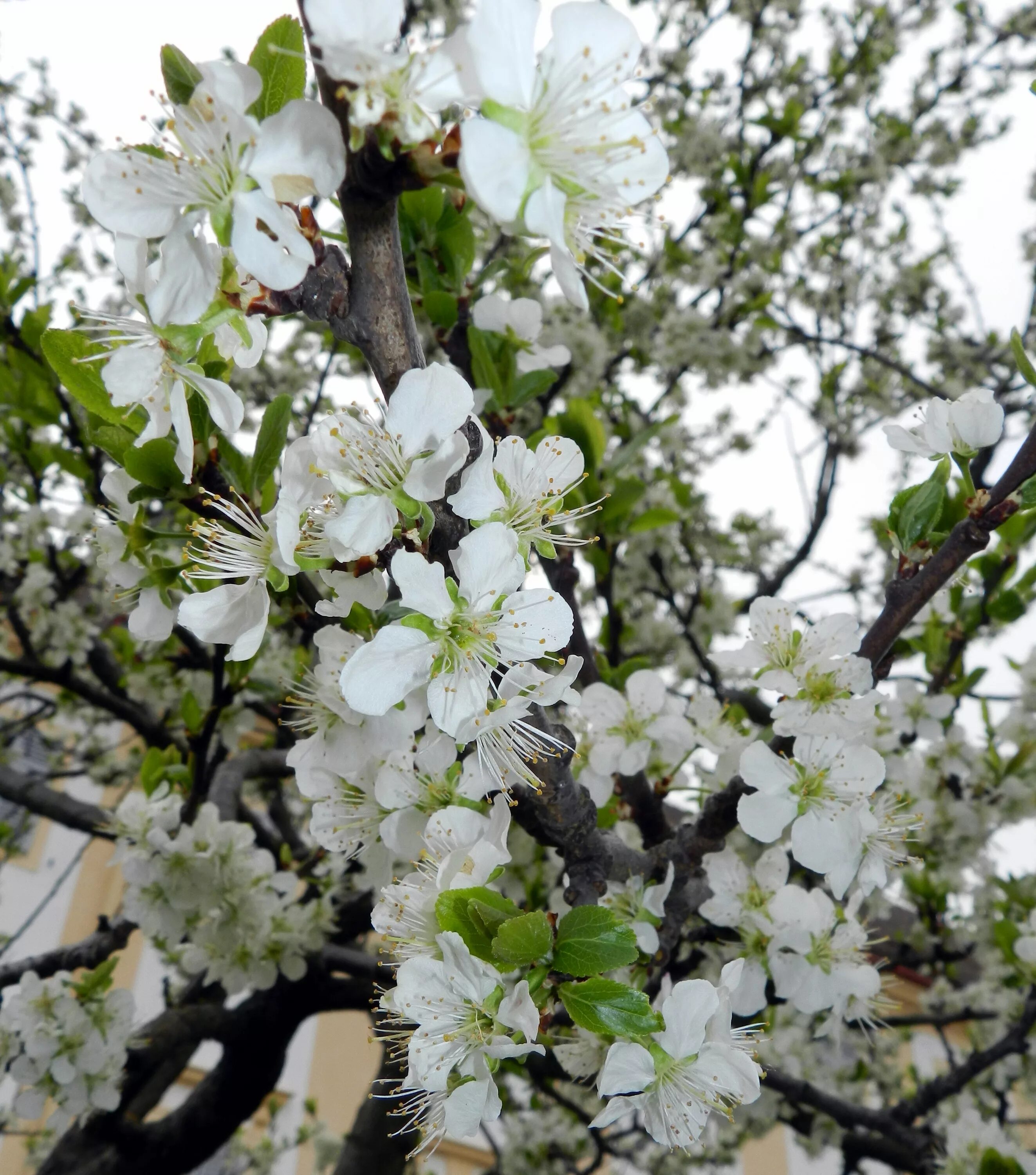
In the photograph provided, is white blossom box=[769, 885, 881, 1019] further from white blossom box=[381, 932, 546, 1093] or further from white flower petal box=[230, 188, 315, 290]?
white flower petal box=[230, 188, 315, 290]

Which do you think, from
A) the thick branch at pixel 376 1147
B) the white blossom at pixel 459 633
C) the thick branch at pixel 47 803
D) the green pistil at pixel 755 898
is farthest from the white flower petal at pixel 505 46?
the thick branch at pixel 376 1147

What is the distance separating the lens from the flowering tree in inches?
27.5

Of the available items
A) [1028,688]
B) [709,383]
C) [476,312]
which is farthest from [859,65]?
[476,312]

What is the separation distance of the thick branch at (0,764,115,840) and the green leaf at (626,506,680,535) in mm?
1736

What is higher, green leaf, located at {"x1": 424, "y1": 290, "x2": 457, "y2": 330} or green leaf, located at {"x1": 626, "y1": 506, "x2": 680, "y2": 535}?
green leaf, located at {"x1": 424, "y1": 290, "x2": 457, "y2": 330}

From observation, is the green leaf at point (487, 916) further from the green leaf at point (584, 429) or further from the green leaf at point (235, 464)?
the green leaf at point (584, 429)

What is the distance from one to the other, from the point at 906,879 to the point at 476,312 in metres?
2.46

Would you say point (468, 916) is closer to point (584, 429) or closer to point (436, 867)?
point (436, 867)

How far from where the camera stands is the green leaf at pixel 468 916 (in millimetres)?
830

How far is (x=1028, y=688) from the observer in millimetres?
2732

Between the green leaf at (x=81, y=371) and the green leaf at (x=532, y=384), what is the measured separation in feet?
2.09

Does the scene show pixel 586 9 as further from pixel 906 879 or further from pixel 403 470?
pixel 906 879

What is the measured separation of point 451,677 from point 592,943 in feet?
1.01

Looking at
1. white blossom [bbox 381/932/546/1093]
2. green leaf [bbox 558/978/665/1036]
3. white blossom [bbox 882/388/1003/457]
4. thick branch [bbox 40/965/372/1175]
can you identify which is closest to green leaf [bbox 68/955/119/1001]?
thick branch [bbox 40/965/372/1175]
